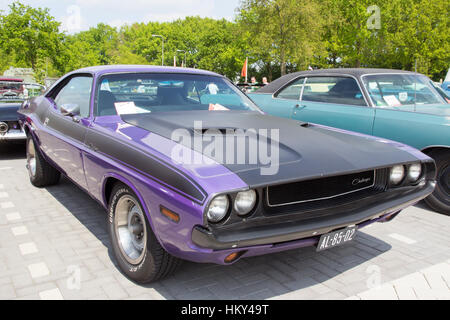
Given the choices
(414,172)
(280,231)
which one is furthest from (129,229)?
(414,172)

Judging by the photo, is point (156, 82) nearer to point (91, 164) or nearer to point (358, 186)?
point (91, 164)

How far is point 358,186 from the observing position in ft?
8.77

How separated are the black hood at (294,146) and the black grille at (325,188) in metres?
0.12

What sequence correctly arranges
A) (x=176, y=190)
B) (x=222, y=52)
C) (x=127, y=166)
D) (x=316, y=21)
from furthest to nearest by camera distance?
(x=222, y=52)
(x=316, y=21)
(x=127, y=166)
(x=176, y=190)

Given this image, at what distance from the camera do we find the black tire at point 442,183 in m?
4.23

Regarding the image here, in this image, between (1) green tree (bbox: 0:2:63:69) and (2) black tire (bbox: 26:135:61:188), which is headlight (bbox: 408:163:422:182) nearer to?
(2) black tire (bbox: 26:135:61:188)

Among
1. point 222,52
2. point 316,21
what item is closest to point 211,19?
point 222,52

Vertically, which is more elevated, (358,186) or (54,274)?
(358,186)

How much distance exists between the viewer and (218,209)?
6.68 feet

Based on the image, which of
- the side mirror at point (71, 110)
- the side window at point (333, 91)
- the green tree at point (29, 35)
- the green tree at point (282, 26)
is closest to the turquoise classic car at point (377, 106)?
the side window at point (333, 91)

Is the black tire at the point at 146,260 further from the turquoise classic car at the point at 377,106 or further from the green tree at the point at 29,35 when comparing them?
the green tree at the point at 29,35

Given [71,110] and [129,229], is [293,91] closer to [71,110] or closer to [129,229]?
[71,110]

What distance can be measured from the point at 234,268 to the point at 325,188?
3.25 ft

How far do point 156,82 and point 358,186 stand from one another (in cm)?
200
